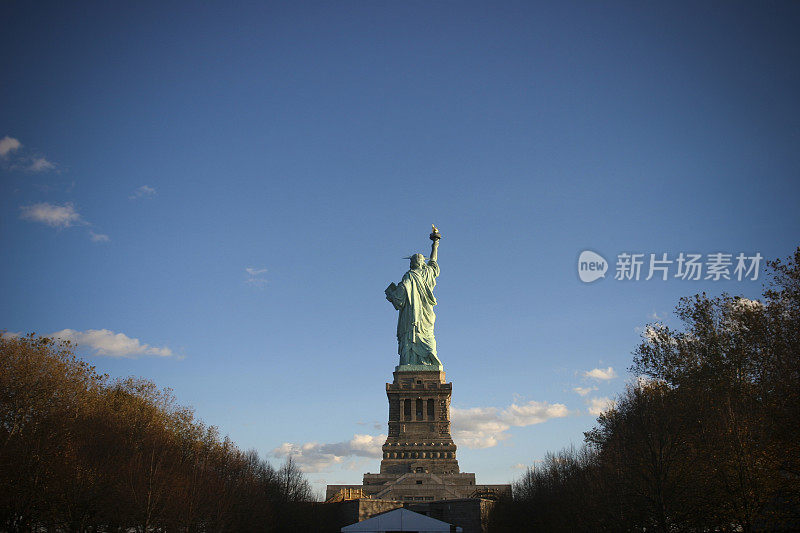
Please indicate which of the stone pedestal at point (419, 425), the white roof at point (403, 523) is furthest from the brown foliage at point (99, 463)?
the stone pedestal at point (419, 425)

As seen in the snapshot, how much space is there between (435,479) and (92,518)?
26.2m

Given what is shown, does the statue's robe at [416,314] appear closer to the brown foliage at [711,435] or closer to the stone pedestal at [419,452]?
the stone pedestal at [419,452]

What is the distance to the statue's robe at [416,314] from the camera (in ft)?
213

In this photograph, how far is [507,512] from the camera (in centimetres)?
4038

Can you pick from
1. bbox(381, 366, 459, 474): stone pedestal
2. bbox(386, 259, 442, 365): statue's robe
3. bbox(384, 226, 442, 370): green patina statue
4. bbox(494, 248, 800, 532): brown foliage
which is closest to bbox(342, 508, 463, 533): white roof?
bbox(494, 248, 800, 532): brown foliage

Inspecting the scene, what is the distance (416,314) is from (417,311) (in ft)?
1.28

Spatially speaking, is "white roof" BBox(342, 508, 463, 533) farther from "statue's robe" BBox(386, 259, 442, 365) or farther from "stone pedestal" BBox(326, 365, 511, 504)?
"statue's robe" BBox(386, 259, 442, 365)

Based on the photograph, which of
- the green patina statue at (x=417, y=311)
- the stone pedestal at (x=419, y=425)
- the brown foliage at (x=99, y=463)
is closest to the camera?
the brown foliage at (x=99, y=463)

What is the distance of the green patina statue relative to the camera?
6494 cm

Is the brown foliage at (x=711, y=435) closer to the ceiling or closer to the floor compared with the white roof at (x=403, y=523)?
closer to the ceiling

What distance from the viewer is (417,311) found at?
67.0 meters

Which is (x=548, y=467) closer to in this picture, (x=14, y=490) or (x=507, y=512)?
(x=507, y=512)

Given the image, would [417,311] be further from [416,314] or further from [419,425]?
[419,425]

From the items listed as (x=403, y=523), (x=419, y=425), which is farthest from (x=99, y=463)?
(x=419, y=425)
